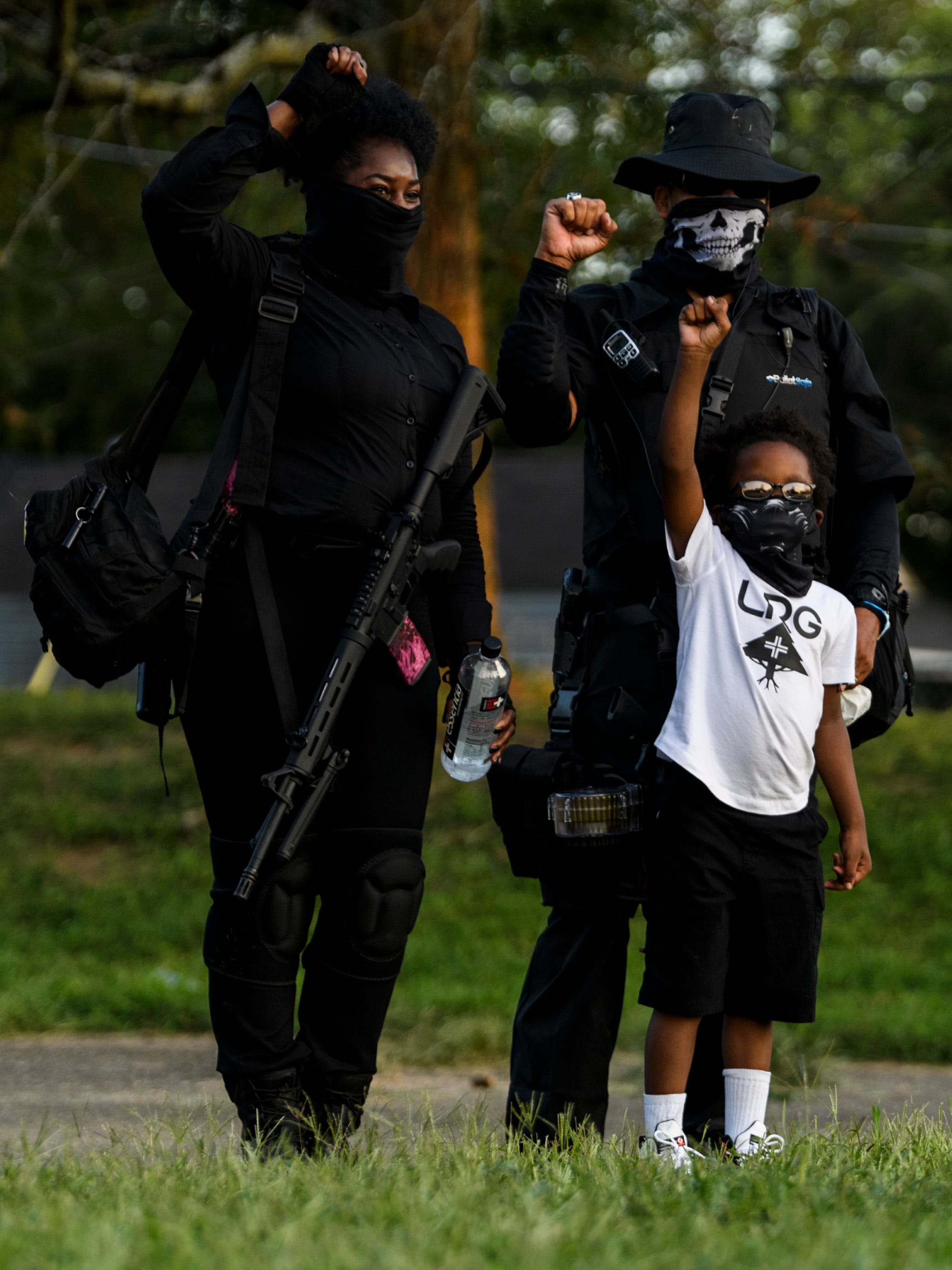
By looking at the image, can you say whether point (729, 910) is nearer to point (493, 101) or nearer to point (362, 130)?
point (362, 130)

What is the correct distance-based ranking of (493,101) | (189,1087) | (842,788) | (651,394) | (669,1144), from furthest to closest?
(493,101) < (189,1087) < (651,394) < (842,788) < (669,1144)

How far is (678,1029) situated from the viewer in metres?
3.53

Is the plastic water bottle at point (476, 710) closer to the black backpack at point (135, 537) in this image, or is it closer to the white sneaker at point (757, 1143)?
the black backpack at point (135, 537)

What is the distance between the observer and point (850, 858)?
3.74m

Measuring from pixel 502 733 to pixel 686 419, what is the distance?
896 mm

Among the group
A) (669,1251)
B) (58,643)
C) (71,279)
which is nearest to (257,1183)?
(669,1251)

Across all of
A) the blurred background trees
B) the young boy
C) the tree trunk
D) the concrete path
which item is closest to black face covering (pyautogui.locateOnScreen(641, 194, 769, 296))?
the young boy

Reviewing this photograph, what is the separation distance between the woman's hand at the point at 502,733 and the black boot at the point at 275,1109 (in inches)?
34.7

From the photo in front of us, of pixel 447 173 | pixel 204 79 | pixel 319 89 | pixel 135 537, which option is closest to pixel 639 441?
pixel 319 89

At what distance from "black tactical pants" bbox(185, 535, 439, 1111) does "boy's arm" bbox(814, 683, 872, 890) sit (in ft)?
3.21

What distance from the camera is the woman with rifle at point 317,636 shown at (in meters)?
3.61

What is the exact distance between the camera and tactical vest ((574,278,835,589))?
383cm

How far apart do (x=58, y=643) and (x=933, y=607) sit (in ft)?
78.6

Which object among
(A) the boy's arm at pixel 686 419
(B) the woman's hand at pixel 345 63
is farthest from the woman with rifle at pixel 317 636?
(A) the boy's arm at pixel 686 419
